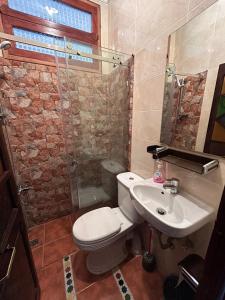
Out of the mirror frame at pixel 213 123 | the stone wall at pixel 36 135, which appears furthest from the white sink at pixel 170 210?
the stone wall at pixel 36 135

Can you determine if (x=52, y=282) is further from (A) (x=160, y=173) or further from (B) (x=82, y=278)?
(A) (x=160, y=173)

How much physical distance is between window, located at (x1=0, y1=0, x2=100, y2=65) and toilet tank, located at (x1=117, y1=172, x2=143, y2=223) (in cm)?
124

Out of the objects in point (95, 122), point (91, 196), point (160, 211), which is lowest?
point (91, 196)

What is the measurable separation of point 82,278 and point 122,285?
0.37m

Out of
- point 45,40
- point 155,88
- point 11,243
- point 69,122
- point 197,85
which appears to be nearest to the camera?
point 11,243

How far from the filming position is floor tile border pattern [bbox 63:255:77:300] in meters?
1.21

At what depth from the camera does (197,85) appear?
0.88m

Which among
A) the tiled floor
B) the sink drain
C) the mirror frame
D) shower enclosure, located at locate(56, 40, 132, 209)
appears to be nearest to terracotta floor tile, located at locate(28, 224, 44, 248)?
the tiled floor

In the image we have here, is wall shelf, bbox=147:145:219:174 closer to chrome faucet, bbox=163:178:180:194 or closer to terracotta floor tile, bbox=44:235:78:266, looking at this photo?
chrome faucet, bbox=163:178:180:194

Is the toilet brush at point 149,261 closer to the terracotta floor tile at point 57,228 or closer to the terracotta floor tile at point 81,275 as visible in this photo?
the terracotta floor tile at point 81,275

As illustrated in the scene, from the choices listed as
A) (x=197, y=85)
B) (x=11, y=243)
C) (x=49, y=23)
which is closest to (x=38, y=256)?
(x=11, y=243)

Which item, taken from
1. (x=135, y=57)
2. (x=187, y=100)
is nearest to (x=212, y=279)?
(x=187, y=100)

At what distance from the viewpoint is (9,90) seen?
1487mm

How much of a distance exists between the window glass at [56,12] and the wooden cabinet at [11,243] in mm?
1517
